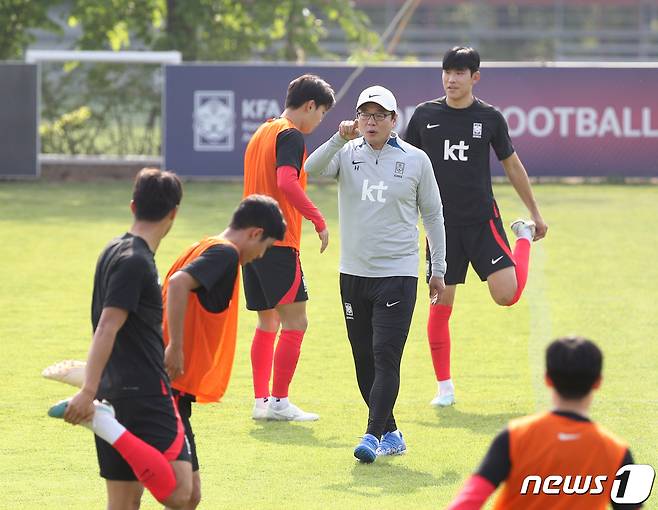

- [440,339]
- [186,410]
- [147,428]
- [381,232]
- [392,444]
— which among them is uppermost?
[381,232]

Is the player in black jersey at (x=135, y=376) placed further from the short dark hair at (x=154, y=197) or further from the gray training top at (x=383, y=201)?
the gray training top at (x=383, y=201)

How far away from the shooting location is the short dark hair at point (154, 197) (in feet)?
17.8

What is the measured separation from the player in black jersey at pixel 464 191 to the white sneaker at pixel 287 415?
0.94 m

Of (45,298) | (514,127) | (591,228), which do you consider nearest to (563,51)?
(514,127)

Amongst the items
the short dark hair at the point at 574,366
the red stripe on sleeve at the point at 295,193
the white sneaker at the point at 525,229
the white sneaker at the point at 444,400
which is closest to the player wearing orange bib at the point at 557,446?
the short dark hair at the point at 574,366

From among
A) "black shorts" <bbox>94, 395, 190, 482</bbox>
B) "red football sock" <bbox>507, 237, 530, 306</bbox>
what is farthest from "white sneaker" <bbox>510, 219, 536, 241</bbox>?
"black shorts" <bbox>94, 395, 190, 482</bbox>

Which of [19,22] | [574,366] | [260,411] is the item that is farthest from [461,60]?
[19,22]

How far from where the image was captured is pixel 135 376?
5.36 m

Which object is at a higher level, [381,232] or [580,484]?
[381,232]

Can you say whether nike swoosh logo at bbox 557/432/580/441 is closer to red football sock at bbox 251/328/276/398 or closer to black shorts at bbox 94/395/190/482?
black shorts at bbox 94/395/190/482

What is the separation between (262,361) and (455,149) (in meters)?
1.89

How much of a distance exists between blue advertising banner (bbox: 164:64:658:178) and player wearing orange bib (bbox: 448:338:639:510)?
2018 cm

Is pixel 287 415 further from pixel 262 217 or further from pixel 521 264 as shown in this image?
pixel 262 217

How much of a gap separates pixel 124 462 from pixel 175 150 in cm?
1930
